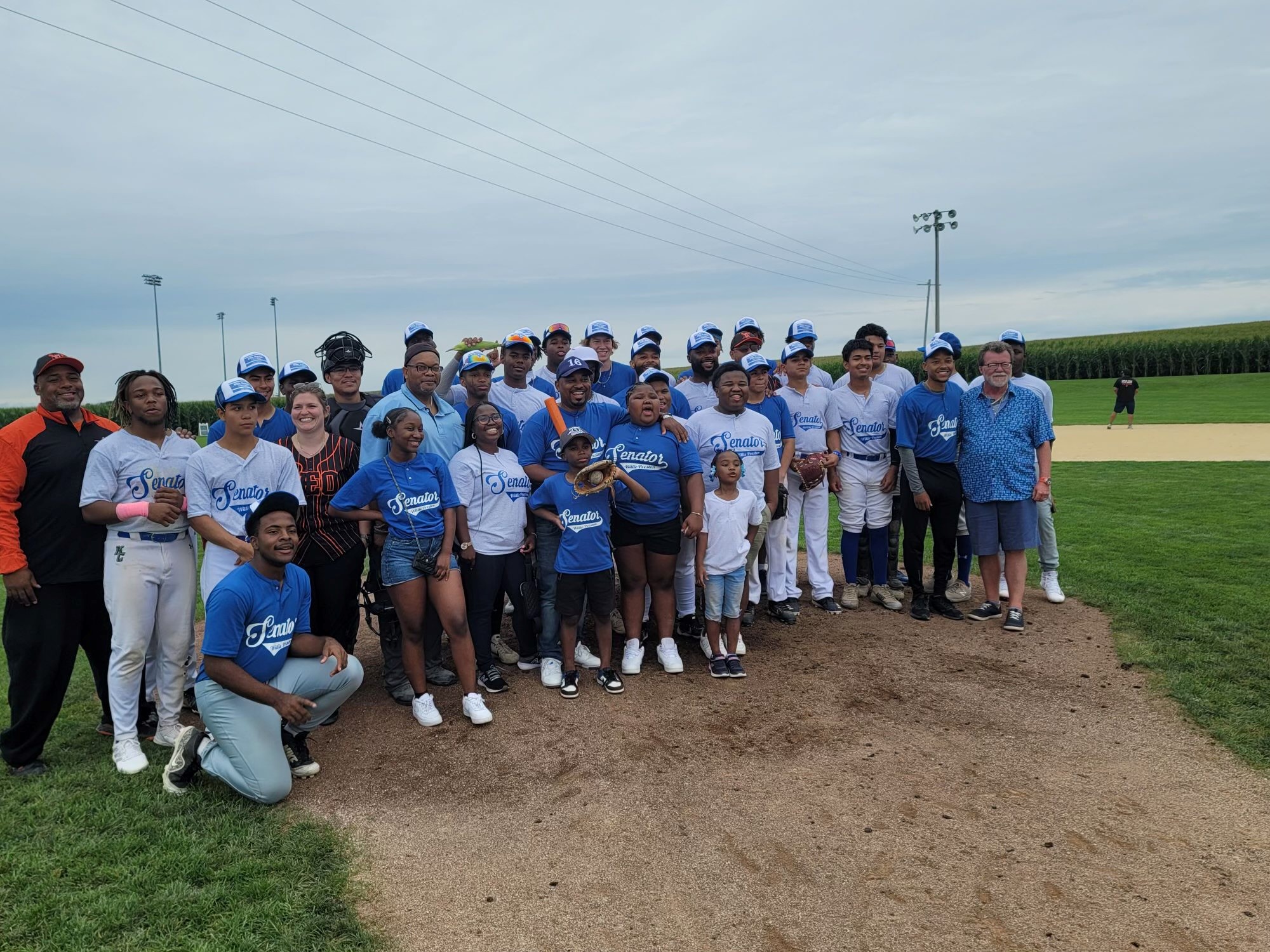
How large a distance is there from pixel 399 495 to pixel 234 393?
1.08 m

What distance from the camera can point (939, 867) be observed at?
3.60m

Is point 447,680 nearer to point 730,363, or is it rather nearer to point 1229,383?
point 730,363

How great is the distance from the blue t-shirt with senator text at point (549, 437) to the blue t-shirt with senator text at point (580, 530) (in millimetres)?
246

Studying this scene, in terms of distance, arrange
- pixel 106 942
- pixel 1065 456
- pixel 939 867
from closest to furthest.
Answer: pixel 106 942 < pixel 939 867 < pixel 1065 456

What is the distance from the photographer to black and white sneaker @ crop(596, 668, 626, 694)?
18.2 feet

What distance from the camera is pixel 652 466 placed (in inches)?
230

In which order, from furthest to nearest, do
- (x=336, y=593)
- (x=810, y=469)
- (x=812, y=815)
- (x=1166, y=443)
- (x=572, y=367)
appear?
(x=1166, y=443)
(x=810, y=469)
(x=572, y=367)
(x=336, y=593)
(x=812, y=815)

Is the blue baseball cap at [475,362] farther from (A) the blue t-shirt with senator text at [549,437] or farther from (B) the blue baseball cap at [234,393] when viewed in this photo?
(B) the blue baseball cap at [234,393]

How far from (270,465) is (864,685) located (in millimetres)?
4003

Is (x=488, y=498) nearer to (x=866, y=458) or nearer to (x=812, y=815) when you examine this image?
(x=812, y=815)

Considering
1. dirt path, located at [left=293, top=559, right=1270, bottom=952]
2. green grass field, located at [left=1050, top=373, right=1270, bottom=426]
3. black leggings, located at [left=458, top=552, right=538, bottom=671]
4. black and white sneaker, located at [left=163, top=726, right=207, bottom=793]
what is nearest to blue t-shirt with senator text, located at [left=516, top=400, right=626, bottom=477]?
black leggings, located at [left=458, top=552, right=538, bottom=671]

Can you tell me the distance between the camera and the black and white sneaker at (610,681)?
556 cm

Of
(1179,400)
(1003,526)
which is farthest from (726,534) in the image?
(1179,400)

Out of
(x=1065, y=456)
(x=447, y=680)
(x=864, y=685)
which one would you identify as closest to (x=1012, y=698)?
(x=864, y=685)
